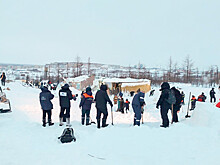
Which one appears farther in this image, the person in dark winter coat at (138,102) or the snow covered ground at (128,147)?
the person in dark winter coat at (138,102)

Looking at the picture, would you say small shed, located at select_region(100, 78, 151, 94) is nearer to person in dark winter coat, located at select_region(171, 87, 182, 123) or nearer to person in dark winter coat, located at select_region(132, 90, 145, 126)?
person in dark winter coat, located at select_region(171, 87, 182, 123)

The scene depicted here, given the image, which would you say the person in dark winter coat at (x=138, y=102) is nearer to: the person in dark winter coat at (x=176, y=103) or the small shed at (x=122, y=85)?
the person in dark winter coat at (x=176, y=103)

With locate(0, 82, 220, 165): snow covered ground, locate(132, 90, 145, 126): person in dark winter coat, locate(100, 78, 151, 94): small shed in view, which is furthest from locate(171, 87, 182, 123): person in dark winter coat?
locate(100, 78, 151, 94): small shed

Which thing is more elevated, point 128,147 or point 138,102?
point 138,102

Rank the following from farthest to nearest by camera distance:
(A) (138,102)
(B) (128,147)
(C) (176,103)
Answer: (C) (176,103) < (A) (138,102) < (B) (128,147)

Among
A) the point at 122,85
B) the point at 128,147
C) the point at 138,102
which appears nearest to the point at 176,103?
the point at 138,102

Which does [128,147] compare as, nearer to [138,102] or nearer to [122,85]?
[138,102]

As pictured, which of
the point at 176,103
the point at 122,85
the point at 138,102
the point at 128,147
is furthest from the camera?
the point at 122,85

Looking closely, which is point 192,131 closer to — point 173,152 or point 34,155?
point 173,152

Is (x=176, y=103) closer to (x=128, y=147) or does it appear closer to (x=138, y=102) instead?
(x=138, y=102)

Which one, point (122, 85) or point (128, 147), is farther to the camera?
point (122, 85)

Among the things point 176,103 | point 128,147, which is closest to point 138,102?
point 176,103

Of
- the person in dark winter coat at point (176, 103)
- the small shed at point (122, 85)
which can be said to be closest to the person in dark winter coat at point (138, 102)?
the person in dark winter coat at point (176, 103)

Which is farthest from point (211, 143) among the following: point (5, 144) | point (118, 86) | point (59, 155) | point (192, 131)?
point (118, 86)
